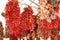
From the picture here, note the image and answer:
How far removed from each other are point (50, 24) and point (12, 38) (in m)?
0.38

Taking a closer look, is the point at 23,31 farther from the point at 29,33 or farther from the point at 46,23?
the point at 46,23

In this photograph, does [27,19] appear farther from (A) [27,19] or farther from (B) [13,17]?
(B) [13,17]

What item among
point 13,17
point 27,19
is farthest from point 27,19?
point 13,17

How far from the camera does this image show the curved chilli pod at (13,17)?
140 centimetres

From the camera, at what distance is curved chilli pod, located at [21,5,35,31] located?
141 centimetres

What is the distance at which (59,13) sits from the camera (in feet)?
4.67

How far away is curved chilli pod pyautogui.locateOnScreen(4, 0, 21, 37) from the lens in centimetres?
140

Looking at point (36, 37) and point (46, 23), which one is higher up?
point (46, 23)

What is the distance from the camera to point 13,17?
1.40 meters

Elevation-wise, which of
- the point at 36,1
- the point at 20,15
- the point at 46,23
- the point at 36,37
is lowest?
the point at 36,37

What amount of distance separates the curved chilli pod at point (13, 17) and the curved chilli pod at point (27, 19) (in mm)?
47

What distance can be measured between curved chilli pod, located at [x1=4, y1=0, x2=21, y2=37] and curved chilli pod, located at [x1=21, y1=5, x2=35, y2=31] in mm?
47

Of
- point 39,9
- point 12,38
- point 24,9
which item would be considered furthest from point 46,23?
point 12,38

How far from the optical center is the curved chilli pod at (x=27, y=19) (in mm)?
1410
